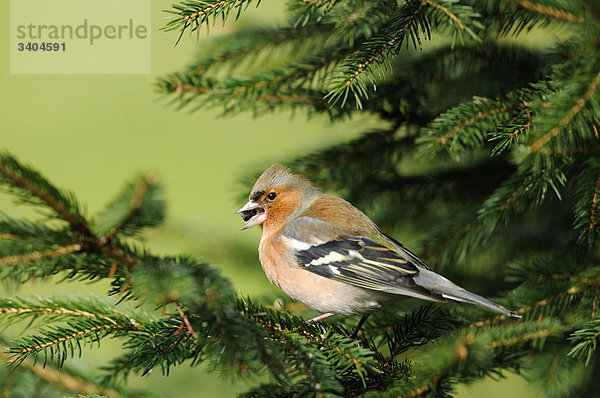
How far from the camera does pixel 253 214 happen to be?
2.80 metres

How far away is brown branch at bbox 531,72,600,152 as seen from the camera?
1.43 meters

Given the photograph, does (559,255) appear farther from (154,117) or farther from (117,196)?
(154,117)

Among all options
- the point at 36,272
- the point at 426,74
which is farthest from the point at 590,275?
the point at 36,272

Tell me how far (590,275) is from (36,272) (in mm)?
1870

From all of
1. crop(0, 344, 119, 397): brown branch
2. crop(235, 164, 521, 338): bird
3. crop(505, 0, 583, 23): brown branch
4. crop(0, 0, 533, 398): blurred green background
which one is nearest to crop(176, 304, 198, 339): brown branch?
crop(235, 164, 521, 338): bird

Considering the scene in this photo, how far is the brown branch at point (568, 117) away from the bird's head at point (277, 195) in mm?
1286

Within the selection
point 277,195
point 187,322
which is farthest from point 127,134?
point 187,322

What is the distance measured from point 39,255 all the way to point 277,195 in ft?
3.61

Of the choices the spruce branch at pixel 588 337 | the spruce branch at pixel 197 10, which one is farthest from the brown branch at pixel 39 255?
the spruce branch at pixel 588 337

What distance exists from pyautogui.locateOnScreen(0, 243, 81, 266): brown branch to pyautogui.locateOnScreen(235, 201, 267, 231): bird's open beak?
2.80 feet

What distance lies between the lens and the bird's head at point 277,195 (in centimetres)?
260

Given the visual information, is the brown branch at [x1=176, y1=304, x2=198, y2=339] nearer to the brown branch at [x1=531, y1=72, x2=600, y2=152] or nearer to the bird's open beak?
the brown branch at [x1=531, y1=72, x2=600, y2=152]

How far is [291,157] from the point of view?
271 cm

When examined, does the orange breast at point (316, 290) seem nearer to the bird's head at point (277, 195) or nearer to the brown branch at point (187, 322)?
the bird's head at point (277, 195)
